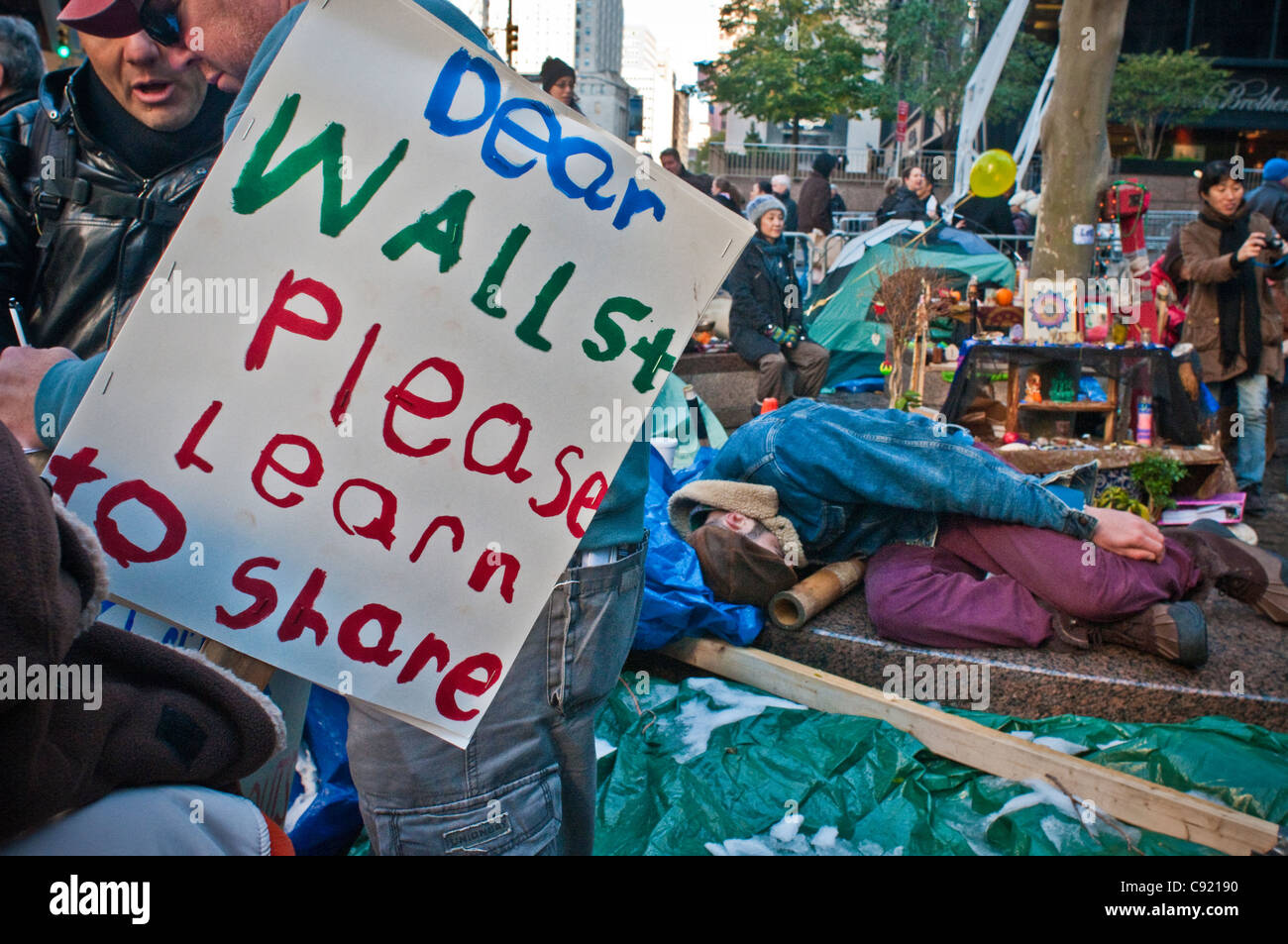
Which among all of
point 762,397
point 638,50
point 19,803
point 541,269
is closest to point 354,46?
point 541,269

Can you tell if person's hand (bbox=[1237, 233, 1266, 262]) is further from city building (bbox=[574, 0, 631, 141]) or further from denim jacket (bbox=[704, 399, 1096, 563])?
city building (bbox=[574, 0, 631, 141])

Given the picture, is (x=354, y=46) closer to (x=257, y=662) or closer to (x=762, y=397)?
(x=257, y=662)

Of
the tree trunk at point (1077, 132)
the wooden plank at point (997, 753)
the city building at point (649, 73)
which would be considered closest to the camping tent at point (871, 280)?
the tree trunk at point (1077, 132)

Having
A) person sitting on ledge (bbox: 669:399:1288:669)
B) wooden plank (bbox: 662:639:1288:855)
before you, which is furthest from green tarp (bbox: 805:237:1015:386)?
wooden plank (bbox: 662:639:1288:855)

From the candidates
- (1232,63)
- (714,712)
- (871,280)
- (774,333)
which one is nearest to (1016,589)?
(714,712)

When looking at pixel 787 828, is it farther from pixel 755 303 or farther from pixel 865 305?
pixel 865 305

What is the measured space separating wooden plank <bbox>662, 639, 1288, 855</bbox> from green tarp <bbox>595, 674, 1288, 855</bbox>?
4cm

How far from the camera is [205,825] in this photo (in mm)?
989

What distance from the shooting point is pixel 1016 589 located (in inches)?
123

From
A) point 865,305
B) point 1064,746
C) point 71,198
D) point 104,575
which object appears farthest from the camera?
point 865,305

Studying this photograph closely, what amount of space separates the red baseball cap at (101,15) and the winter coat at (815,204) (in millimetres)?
11547

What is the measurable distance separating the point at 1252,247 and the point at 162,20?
6208 millimetres

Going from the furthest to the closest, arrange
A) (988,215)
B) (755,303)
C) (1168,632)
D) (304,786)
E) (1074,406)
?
(988,215) < (755,303) < (1074,406) < (1168,632) < (304,786)

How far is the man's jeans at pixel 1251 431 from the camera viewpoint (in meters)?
6.00
